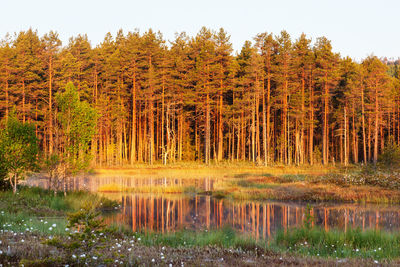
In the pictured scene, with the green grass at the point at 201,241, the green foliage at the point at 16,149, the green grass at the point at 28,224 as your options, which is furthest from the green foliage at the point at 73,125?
the green grass at the point at 201,241

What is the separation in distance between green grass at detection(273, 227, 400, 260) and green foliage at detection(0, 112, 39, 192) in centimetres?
1438

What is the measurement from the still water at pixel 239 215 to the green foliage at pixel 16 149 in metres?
5.85

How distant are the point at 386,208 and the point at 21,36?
214ft

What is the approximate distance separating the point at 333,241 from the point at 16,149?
53.8ft

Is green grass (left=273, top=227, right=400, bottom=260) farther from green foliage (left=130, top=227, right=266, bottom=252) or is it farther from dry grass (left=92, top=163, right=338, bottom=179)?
dry grass (left=92, top=163, right=338, bottom=179)

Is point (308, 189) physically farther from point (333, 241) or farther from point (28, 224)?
point (28, 224)

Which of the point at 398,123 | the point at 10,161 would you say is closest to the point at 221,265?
the point at 10,161

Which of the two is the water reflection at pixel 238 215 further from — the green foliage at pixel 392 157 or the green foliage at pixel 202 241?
the green foliage at pixel 392 157

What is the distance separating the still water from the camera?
1538 centimetres

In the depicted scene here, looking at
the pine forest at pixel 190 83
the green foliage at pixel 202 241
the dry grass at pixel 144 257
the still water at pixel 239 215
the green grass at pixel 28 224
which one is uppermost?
the pine forest at pixel 190 83

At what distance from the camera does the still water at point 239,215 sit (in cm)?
1538

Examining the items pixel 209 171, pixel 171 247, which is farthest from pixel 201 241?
pixel 209 171

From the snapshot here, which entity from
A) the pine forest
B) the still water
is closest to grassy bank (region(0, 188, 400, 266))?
the still water

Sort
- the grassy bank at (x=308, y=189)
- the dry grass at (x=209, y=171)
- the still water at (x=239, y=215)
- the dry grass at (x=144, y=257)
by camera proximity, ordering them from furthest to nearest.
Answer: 1. the dry grass at (x=209, y=171)
2. the grassy bank at (x=308, y=189)
3. the still water at (x=239, y=215)
4. the dry grass at (x=144, y=257)
